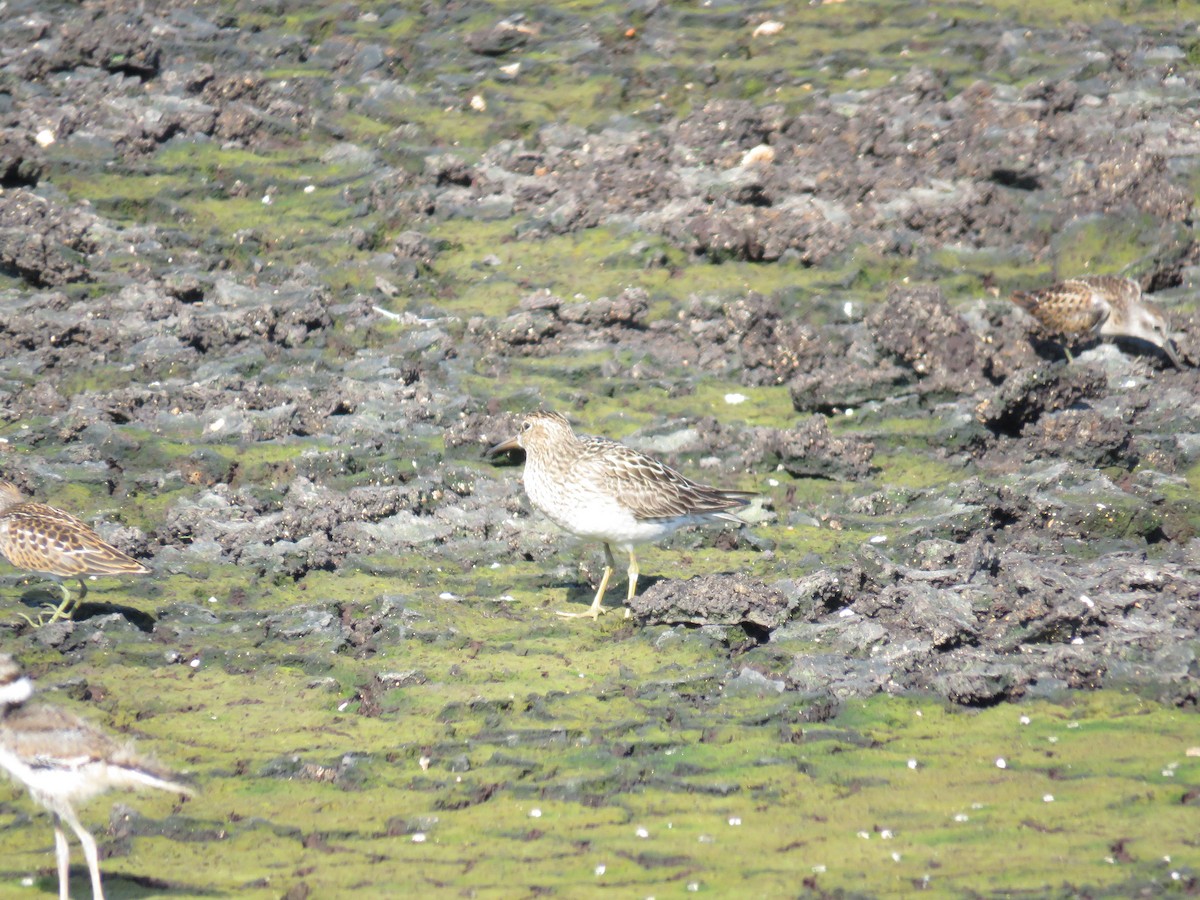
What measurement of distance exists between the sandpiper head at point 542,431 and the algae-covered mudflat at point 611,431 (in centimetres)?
79

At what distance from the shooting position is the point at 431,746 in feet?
28.7

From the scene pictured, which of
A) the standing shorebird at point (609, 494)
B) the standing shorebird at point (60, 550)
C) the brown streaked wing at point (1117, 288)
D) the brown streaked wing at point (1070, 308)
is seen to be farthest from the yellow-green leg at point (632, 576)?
the brown streaked wing at point (1117, 288)

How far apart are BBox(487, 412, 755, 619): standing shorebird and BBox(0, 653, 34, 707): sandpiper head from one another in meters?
4.42

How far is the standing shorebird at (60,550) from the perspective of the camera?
393 inches

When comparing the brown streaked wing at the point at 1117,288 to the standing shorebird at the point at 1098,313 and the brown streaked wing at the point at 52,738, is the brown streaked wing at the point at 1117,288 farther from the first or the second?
the brown streaked wing at the point at 52,738

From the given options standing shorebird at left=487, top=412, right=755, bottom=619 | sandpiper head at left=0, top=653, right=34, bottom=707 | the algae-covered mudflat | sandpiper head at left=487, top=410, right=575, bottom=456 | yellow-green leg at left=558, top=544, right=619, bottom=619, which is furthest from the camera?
sandpiper head at left=487, top=410, right=575, bottom=456

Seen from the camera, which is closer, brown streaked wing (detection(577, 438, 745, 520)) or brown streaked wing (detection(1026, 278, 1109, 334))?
brown streaked wing (detection(577, 438, 745, 520))

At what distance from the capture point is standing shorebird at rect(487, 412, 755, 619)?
1105 centimetres

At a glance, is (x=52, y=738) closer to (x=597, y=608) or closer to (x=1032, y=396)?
(x=597, y=608)

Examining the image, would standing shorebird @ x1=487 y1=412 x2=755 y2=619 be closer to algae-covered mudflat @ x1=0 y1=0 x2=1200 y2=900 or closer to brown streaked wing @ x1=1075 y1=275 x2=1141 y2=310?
algae-covered mudflat @ x1=0 y1=0 x2=1200 y2=900

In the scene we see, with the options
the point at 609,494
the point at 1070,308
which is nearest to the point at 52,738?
the point at 609,494

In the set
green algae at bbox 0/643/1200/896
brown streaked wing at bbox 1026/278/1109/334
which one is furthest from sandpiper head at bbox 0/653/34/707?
brown streaked wing at bbox 1026/278/1109/334

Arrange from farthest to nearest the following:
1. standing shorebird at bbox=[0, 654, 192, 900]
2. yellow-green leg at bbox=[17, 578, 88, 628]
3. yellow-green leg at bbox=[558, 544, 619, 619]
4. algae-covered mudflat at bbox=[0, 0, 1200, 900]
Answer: yellow-green leg at bbox=[558, 544, 619, 619], yellow-green leg at bbox=[17, 578, 88, 628], algae-covered mudflat at bbox=[0, 0, 1200, 900], standing shorebird at bbox=[0, 654, 192, 900]

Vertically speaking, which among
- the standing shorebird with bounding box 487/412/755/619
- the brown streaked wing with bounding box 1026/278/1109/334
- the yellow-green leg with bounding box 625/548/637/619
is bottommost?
the yellow-green leg with bounding box 625/548/637/619
